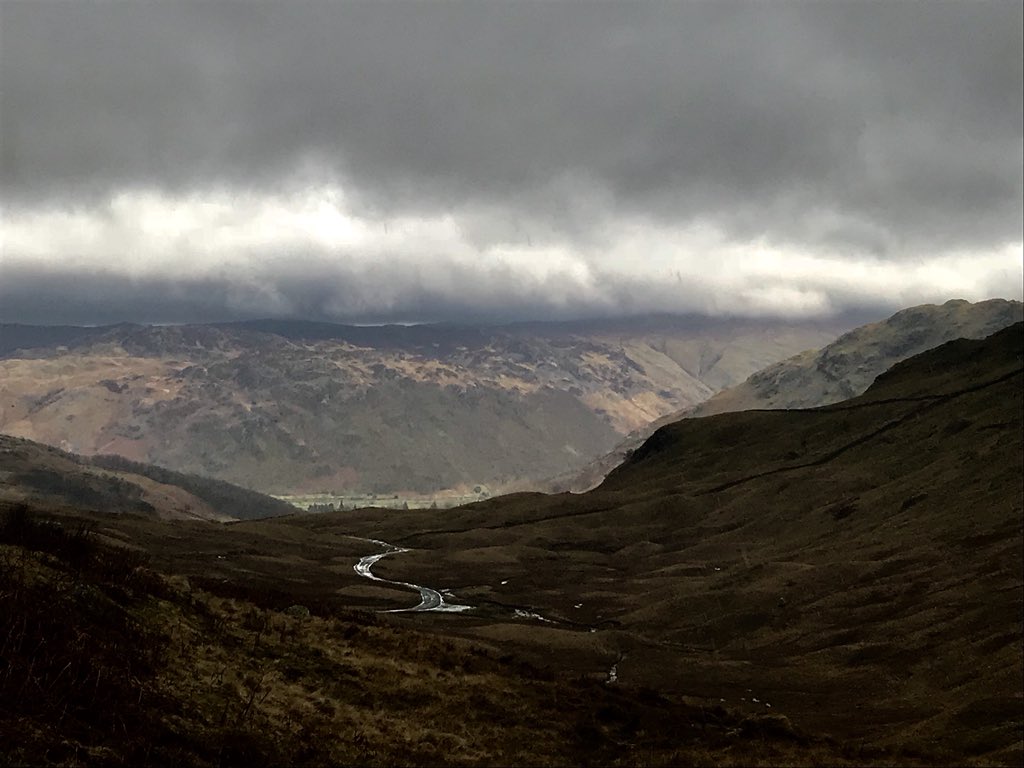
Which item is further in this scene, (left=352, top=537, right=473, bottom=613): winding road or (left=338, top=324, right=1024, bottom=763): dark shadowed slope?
(left=352, top=537, right=473, bottom=613): winding road

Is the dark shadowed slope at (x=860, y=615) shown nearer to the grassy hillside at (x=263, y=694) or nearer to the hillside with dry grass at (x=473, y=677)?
the hillside with dry grass at (x=473, y=677)

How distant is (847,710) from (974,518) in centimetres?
9165

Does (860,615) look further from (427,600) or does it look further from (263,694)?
(263,694)

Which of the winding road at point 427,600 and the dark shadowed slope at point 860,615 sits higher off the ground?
the dark shadowed slope at point 860,615

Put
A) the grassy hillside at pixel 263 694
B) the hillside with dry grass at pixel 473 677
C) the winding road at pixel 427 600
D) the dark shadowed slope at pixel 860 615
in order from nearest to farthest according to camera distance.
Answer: the grassy hillside at pixel 263 694 → the hillside with dry grass at pixel 473 677 → the dark shadowed slope at pixel 860 615 → the winding road at pixel 427 600

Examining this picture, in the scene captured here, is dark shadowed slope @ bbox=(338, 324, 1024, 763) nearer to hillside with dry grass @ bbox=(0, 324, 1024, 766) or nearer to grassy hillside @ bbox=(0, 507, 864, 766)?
hillside with dry grass @ bbox=(0, 324, 1024, 766)

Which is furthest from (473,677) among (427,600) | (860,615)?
(427,600)

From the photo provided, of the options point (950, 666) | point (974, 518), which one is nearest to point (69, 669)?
point (950, 666)

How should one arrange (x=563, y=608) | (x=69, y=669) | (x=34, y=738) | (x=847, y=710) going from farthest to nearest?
(x=563, y=608), (x=847, y=710), (x=69, y=669), (x=34, y=738)

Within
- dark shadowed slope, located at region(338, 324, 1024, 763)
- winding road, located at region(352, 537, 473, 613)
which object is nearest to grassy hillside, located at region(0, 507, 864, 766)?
dark shadowed slope, located at region(338, 324, 1024, 763)

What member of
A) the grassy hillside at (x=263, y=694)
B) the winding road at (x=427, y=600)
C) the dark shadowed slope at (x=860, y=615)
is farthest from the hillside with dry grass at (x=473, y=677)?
the winding road at (x=427, y=600)

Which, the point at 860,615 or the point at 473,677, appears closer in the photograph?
the point at 473,677

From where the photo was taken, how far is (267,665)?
41125mm

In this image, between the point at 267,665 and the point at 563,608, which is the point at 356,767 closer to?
the point at 267,665
